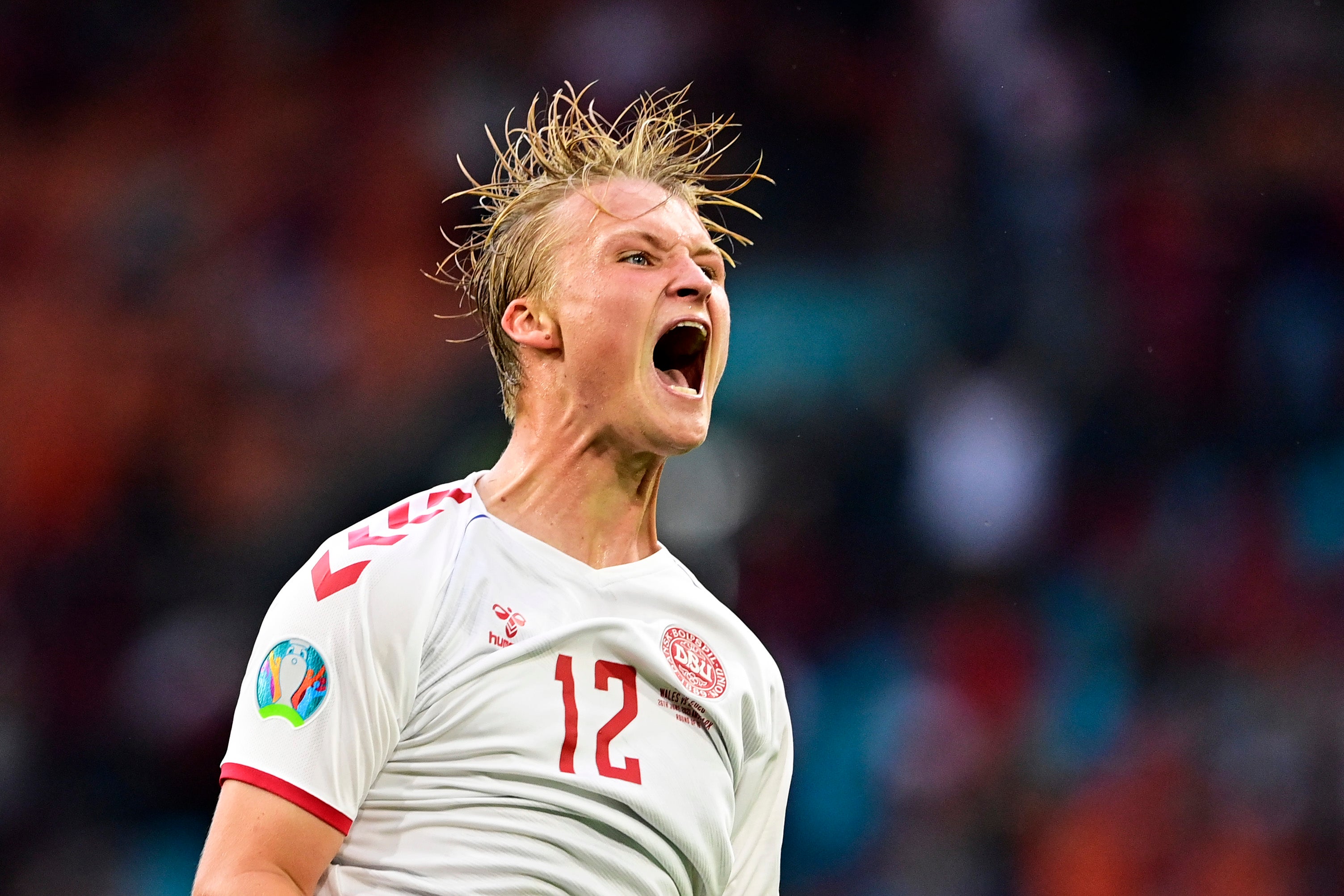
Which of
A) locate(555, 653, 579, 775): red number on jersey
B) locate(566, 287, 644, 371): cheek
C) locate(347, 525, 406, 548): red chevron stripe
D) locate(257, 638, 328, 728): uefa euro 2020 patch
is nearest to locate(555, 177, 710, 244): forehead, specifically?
locate(566, 287, 644, 371): cheek

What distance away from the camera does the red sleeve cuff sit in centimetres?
177

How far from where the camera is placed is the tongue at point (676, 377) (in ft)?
7.79

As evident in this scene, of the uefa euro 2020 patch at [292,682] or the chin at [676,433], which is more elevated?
the chin at [676,433]

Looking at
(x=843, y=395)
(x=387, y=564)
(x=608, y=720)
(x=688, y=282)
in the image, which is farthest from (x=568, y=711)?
(x=843, y=395)

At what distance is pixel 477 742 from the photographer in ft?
6.28

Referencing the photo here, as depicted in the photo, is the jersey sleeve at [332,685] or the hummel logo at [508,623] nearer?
the jersey sleeve at [332,685]

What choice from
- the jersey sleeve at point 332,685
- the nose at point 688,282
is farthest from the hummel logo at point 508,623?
the nose at point 688,282

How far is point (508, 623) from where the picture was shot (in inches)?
79.2

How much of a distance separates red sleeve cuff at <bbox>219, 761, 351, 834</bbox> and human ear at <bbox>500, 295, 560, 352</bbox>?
0.85 meters

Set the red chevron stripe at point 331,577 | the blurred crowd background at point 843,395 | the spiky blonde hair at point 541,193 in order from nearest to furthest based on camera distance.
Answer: the red chevron stripe at point 331,577
the spiky blonde hair at point 541,193
the blurred crowd background at point 843,395

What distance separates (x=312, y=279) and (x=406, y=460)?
0.72 meters

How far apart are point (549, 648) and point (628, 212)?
0.76 m

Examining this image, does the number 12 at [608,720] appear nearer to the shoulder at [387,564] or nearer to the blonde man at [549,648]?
the blonde man at [549,648]

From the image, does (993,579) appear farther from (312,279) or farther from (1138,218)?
(312,279)
